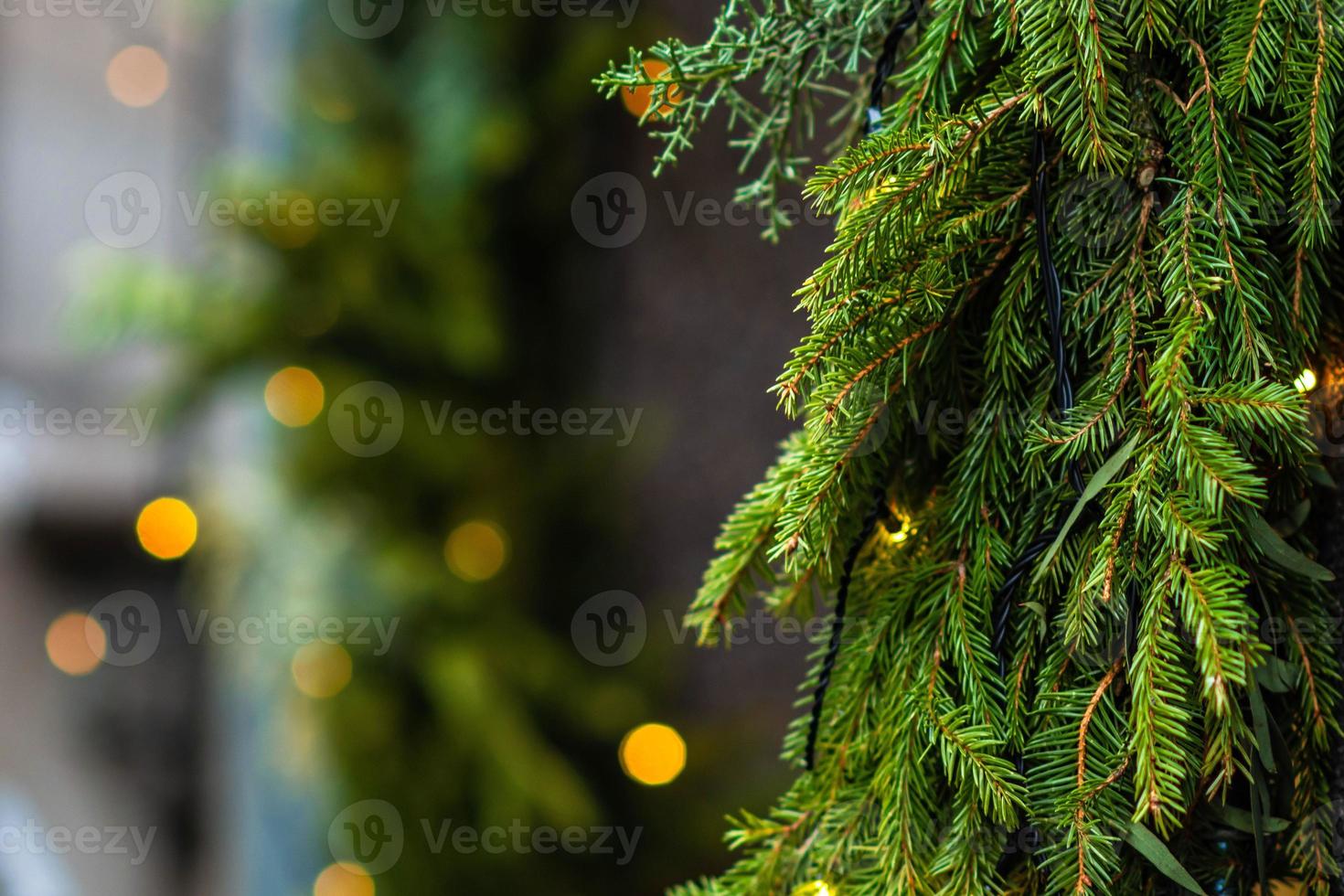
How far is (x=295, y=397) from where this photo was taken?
4.37ft

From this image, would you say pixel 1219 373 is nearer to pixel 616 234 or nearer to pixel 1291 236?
pixel 1291 236

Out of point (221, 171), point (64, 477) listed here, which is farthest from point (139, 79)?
point (221, 171)

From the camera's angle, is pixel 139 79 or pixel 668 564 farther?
pixel 139 79

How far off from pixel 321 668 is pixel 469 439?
1.12ft

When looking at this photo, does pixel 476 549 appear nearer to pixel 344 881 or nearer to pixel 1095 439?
pixel 344 881

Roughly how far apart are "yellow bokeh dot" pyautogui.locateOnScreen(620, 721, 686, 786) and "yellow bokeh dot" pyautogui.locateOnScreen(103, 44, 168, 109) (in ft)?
5.00

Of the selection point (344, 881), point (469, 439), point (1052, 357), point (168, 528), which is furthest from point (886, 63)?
point (168, 528)

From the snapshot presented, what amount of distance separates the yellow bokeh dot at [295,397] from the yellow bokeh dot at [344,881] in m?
0.57

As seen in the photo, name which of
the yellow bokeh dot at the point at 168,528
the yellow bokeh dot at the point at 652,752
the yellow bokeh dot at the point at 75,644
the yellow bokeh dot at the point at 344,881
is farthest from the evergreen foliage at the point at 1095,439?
the yellow bokeh dot at the point at 75,644

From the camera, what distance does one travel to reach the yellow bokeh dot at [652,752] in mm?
1332

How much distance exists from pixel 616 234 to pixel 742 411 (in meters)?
0.33

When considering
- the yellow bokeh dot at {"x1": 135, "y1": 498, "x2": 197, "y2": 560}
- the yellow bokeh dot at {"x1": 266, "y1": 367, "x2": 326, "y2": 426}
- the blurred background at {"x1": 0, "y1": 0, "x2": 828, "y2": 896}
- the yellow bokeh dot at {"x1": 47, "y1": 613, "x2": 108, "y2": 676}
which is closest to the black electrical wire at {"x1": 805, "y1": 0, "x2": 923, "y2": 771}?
the blurred background at {"x1": 0, "y1": 0, "x2": 828, "y2": 896}

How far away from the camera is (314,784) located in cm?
129

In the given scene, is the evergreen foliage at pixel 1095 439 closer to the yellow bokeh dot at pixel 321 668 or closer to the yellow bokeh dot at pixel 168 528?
the yellow bokeh dot at pixel 321 668
